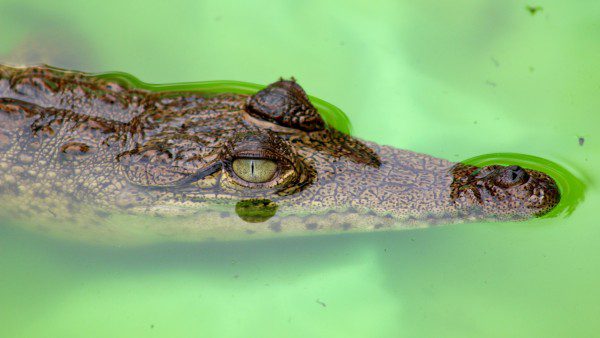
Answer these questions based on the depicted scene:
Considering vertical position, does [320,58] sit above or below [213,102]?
above

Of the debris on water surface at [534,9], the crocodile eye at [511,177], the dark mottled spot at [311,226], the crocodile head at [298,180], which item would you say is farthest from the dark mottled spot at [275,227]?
the debris on water surface at [534,9]

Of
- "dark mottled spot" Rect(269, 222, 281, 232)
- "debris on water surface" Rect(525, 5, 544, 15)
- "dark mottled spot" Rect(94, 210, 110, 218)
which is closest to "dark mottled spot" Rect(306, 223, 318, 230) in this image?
"dark mottled spot" Rect(269, 222, 281, 232)

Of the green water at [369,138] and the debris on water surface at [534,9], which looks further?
the debris on water surface at [534,9]

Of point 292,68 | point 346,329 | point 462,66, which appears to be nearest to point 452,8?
point 462,66

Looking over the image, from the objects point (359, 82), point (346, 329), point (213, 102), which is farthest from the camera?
point (359, 82)

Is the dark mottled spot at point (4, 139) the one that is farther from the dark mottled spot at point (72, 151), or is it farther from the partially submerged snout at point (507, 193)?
the partially submerged snout at point (507, 193)

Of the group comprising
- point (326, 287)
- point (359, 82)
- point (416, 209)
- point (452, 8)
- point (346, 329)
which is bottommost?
point (346, 329)

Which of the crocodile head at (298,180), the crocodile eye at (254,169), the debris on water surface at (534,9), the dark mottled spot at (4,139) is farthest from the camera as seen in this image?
the debris on water surface at (534,9)

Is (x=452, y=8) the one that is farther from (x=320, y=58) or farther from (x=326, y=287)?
(x=326, y=287)
